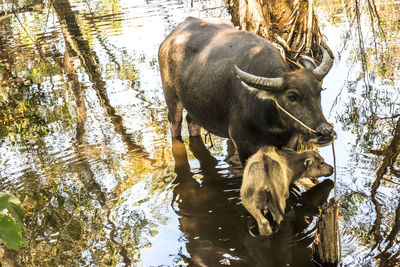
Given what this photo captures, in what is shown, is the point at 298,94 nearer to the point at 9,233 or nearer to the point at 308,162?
the point at 308,162

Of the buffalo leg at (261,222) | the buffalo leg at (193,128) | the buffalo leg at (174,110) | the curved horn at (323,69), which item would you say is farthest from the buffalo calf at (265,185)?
the buffalo leg at (193,128)

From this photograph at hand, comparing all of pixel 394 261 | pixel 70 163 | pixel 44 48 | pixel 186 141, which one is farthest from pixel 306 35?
pixel 44 48

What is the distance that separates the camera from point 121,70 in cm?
1205

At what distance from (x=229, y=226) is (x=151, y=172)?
187cm

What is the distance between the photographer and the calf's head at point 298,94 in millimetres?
4719

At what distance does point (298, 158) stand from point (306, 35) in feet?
13.8

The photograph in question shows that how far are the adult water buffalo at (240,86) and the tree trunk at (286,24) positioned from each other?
6.08 feet

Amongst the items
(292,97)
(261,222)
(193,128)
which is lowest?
(193,128)

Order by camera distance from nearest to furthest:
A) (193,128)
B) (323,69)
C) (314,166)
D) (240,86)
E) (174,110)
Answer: (323,69), (240,86), (314,166), (174,110), (193,128)

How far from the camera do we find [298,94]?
4.80 metres

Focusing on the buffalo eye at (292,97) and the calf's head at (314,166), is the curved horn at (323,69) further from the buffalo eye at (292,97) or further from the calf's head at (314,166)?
the calf's head at (314,166)

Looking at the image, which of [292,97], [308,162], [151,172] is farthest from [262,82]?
[151,172]

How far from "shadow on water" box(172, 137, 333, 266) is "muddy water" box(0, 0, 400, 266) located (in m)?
0.02

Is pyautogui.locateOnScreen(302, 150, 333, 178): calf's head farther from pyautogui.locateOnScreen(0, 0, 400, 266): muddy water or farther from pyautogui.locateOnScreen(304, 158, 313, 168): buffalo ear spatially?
pyautogui.locateOnScreen(0, 0, 400, 266): muddy water
